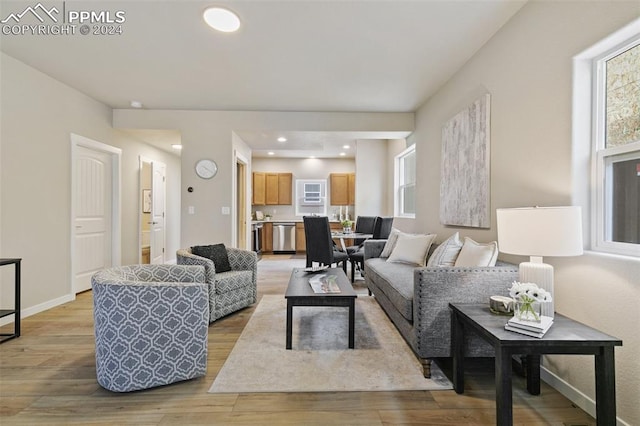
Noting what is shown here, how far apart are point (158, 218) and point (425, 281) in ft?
19.1

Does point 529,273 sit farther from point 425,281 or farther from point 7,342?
point 7,342

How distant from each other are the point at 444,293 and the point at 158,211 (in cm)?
589

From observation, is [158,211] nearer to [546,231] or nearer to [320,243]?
[320,243]

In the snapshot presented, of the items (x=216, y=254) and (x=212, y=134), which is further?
(x=212, y=134)

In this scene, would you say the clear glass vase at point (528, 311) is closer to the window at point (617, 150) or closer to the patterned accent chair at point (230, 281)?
the window at point (617, 150)

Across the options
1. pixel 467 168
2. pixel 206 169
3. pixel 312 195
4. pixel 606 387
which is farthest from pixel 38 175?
pixel 312 195

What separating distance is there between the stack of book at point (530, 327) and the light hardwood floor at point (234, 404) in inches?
22.3

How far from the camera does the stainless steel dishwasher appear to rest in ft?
25.4

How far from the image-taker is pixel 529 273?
5.54 feet

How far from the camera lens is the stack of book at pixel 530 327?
1.41 meters

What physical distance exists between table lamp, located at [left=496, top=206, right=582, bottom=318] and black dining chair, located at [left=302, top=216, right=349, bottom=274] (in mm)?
2696

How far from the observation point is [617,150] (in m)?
1.65

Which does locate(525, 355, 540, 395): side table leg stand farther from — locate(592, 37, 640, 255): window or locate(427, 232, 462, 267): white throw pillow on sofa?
locate(427, 232, 462, 267): white throw pillow on sofa

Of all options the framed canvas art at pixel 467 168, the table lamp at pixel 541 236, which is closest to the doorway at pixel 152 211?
the framed canvas art at pixel 467 168
